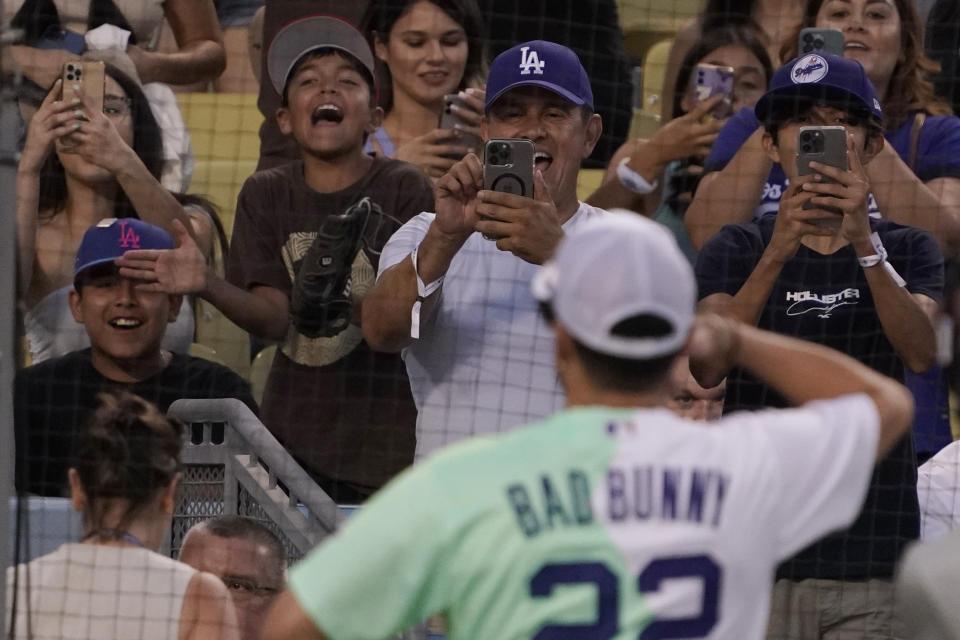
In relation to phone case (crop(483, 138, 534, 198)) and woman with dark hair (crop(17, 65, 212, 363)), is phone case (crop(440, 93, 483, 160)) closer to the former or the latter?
woman with dark hair (crop(17, 65, 212, 363))

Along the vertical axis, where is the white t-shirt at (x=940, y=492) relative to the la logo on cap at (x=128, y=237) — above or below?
below

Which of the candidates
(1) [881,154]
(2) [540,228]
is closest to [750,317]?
(2) [540,228]

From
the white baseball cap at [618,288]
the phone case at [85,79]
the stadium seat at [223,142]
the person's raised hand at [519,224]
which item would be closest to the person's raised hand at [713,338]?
the white baseball cap at [618,288]

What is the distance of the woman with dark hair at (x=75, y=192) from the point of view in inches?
202

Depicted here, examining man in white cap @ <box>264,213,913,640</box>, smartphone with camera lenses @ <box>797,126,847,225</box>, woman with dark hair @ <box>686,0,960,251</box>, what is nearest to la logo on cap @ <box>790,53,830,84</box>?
smartphone with camera lenses @ <box>797,126,847,225</box>

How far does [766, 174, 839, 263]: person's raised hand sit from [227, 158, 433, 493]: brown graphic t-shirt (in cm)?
119

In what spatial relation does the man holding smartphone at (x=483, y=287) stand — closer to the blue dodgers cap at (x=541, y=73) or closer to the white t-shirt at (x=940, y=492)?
the blue dodgers cap at (x=541, y=73)

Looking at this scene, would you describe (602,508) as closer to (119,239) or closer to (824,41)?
(119,239)

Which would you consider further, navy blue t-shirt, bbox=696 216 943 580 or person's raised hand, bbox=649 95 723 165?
person's raised hand, bbox=649 95 723 165

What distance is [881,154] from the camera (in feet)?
16.2

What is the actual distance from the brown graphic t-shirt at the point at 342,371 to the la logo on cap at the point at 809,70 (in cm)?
118

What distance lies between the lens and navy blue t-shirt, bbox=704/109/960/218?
5.11 metres

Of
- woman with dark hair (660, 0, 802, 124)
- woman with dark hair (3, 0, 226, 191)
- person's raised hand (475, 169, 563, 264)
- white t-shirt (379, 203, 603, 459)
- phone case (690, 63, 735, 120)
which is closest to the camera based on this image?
person's raised hand (475, 169, 563, 264)

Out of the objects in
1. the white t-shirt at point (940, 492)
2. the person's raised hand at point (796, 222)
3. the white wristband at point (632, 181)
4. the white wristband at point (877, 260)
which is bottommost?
the white t-shirt at point (940, 492)
